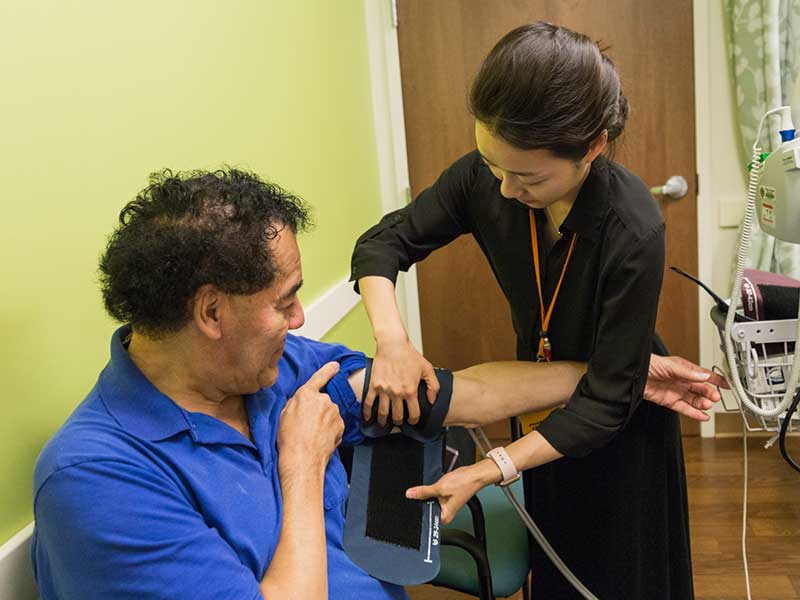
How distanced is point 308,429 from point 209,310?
0.93ft

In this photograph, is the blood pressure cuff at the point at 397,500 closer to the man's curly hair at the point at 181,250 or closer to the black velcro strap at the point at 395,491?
the black velcro strap at the point at 395,491

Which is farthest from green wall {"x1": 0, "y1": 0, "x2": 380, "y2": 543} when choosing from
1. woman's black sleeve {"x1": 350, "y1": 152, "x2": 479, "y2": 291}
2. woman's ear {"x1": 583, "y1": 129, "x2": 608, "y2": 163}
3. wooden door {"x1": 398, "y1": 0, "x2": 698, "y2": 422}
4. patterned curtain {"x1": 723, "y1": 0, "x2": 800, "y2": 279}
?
patterned curtain {"x1": 723, "y1": 0, "x2": 800, "y2": 279}

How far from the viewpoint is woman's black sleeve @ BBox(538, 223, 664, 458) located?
1158 millimetres

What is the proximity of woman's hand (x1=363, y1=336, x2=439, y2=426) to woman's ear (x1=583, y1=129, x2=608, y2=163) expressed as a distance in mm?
432

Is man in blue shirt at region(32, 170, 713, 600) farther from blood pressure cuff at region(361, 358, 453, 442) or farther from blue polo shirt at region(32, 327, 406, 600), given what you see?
blood pressure cuff at region(361, 358, 453, 442)

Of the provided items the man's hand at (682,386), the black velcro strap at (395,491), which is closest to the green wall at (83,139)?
the black velcro strap at (395,491)

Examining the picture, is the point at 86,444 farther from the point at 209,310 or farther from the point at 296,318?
the point at 296,318

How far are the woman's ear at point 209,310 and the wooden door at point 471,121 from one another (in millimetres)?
2156

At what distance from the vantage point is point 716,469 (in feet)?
9.39

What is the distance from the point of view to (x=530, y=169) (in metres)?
1.08

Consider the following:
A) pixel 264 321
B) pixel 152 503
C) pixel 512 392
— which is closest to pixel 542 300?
pixel 512 392

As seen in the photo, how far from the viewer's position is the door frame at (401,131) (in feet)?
9.24

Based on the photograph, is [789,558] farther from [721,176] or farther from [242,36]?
[242,36]

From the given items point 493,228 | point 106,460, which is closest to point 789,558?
point 493,228
